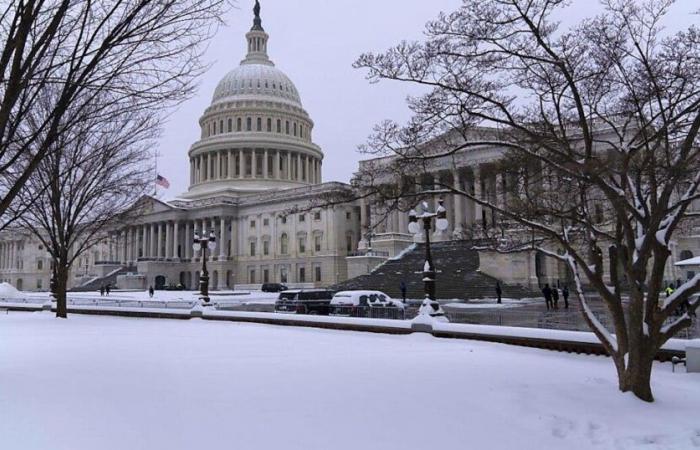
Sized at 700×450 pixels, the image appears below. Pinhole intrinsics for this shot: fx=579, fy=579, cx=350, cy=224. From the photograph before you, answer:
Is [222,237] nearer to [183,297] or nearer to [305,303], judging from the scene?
[183,297]

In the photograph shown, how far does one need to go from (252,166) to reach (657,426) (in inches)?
3966

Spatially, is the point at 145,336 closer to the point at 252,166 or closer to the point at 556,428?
the point at 556,428

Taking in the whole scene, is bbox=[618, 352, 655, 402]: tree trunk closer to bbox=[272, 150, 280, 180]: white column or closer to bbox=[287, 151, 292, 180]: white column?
bbox=[272, 150, 280, 180]: white column

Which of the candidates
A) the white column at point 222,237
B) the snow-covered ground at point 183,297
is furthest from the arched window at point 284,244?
the snow-covered ground at point 183,297

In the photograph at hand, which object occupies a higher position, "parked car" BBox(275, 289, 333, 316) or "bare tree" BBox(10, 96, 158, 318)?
"bare tree" BBox(10, 96, 158, 318)

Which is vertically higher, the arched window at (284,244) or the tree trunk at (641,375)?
the arched window at (284,244)

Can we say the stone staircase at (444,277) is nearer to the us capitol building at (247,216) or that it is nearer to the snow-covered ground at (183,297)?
the snow-covered ground at (183,297)

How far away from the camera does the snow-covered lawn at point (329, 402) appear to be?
24.2 feet

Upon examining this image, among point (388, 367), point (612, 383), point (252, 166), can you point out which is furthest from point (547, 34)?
point (252, 166)

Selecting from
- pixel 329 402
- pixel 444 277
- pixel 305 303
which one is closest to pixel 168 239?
pixel 444 277

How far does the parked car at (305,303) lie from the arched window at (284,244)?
197 feet

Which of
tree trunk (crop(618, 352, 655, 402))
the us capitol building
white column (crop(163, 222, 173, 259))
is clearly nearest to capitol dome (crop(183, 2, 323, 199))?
the us capitol building

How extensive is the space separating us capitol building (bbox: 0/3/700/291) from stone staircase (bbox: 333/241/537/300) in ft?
38.9

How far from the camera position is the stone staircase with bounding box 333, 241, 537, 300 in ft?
142
